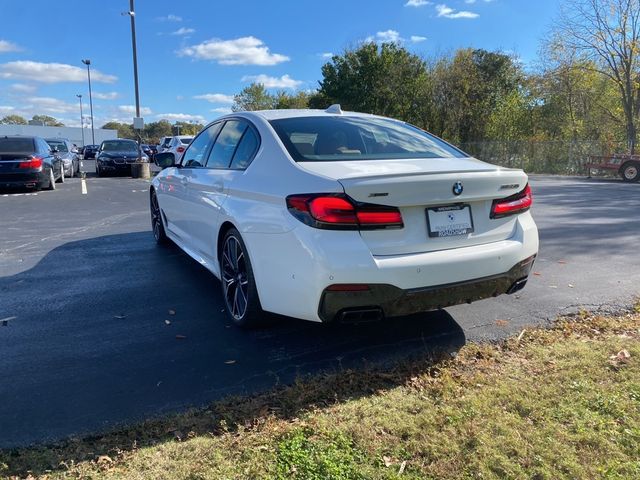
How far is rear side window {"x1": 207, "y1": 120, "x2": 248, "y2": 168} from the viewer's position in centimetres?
435

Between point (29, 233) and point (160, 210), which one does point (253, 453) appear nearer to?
point (160, 210)

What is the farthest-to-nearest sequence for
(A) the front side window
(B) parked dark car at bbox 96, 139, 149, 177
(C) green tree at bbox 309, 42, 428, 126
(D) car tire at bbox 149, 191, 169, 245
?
1. (C) green tree at bbox 309, 42, 428, 126
2. (B) parked dark car at bbox 96, 139, 149, 177
3. (D) car tire at bbox 149, 191, 169, 245
4. (A) the front side window

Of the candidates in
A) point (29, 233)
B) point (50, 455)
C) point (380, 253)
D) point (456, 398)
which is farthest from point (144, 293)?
point (29, 233)

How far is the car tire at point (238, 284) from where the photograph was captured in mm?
3648

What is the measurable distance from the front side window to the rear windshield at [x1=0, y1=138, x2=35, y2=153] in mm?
10958

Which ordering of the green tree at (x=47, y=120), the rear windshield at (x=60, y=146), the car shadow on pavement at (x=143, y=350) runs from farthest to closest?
the green tree at (x=47, y=120) < the rear windshield at (x=60, y=146) < the car shadow on pavement at (x=143, y=350)

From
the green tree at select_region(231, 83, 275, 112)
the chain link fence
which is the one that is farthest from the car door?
the green tree at select_region(231, 83, 275, 112)

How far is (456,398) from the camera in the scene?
280 centimetres

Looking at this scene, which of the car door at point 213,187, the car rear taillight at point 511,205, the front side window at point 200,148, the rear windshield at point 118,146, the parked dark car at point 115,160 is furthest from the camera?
the rear windshield at point 118,146

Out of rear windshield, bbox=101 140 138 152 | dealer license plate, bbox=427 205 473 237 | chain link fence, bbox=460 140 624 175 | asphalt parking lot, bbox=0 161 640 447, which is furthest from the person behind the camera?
chain link fence, bbox=460 140 624 175

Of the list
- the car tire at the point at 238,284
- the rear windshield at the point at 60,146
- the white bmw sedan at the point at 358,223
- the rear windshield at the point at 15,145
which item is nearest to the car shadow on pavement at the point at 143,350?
the car tire at the point at 238,284

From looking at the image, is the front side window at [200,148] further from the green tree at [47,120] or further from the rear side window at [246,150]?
the green tree at [47,120]

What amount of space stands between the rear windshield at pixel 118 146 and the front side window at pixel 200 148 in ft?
56.2

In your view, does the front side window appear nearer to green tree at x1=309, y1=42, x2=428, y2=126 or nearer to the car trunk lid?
the car trunk lid
